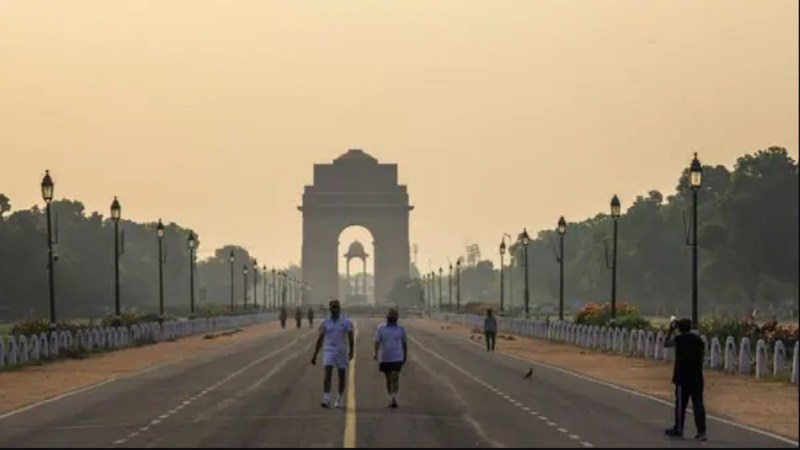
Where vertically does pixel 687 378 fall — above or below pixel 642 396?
above

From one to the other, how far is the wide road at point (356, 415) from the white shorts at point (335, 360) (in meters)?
0.80

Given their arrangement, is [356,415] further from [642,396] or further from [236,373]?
[236,373]

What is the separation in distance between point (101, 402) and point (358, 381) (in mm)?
8200

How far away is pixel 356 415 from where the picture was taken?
2800 centimetres

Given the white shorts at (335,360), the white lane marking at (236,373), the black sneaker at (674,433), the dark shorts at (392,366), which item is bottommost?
the white lane marking at (236,373)

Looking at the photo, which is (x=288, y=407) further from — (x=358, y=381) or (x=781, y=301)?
(x=781, y=301)

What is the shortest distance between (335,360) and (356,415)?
7.80 feet

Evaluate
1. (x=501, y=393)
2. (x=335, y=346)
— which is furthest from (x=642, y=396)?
(x=335, y=346)

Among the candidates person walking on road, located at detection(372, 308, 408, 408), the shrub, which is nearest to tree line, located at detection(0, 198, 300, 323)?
the shrub

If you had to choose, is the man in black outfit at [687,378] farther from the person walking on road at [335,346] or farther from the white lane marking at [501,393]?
the person walking on road at [335,346]

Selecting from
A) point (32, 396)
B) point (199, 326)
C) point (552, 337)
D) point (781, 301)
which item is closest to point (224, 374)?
point (32, 396)

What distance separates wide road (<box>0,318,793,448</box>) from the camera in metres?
23.6

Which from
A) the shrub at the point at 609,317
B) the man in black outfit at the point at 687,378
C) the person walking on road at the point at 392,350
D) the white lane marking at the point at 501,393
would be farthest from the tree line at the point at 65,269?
the man in black outfit at the point at 687,378

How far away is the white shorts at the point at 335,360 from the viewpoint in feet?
98.9
